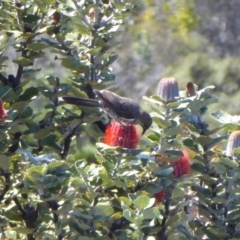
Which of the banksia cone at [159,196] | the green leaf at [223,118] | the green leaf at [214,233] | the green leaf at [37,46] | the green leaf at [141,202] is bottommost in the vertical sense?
the green leaf at [214,233]

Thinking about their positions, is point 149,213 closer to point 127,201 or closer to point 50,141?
point 127,201

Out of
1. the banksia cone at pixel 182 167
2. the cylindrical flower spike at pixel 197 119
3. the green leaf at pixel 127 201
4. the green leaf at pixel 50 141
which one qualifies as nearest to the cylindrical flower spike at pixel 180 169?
the banksia cone at pixel 182 167

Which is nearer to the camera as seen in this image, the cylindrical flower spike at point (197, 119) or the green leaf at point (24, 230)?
the green leaf at point (24, 230)

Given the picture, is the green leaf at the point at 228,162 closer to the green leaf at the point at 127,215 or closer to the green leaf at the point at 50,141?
the green leaf at the point at 127,215

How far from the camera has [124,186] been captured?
207cm

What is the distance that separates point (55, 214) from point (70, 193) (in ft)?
0.24

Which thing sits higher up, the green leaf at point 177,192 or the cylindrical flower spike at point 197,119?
the cylindrical flower spike at point 197,119

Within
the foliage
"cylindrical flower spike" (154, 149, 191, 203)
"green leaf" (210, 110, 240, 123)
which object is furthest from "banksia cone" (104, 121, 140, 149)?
"green leaf" (210, 110, 240, 123)

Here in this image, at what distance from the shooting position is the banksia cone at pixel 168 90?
2.23 metres

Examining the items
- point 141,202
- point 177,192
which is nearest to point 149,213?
point 141,202

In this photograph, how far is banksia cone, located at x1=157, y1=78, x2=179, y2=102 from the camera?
2230 mm

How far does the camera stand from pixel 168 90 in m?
2.24

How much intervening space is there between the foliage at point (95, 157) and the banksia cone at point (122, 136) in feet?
0.11

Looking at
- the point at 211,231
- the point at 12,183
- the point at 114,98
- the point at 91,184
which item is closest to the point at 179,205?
the point at 211,231
